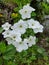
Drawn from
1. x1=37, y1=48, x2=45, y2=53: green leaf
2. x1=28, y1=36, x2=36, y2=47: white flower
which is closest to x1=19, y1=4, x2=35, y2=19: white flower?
x1=28, y1=36, x2=36, y2=47: white flower

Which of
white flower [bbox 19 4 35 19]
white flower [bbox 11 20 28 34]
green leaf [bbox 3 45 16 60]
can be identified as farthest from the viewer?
white flower [bbox 19 4 35 19]

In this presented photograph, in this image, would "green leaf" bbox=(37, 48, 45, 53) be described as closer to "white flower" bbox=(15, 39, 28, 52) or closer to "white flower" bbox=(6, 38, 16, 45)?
"white flower" bbox=(15, 39, 28, 52)

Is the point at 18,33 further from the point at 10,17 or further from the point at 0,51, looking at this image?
the point at 10,17

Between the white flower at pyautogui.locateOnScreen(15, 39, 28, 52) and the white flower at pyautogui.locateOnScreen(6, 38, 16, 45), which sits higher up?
the white flower at pyautogui.locateOnScreen(6, 38, 16, 45)

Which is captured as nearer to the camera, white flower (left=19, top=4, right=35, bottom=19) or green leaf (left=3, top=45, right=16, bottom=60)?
green leaf (left=3, top=45, right=16, bottom=60)

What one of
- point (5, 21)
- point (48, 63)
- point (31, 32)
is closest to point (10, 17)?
point (5, 21)

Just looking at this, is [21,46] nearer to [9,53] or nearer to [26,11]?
[9,53]

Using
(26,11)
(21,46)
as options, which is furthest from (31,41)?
(26,11)

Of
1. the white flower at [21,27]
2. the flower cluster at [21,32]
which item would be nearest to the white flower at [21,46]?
the flower cluster at [21,32]

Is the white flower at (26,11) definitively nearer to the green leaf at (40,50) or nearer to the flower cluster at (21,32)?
the flower cluster at (21,32)
